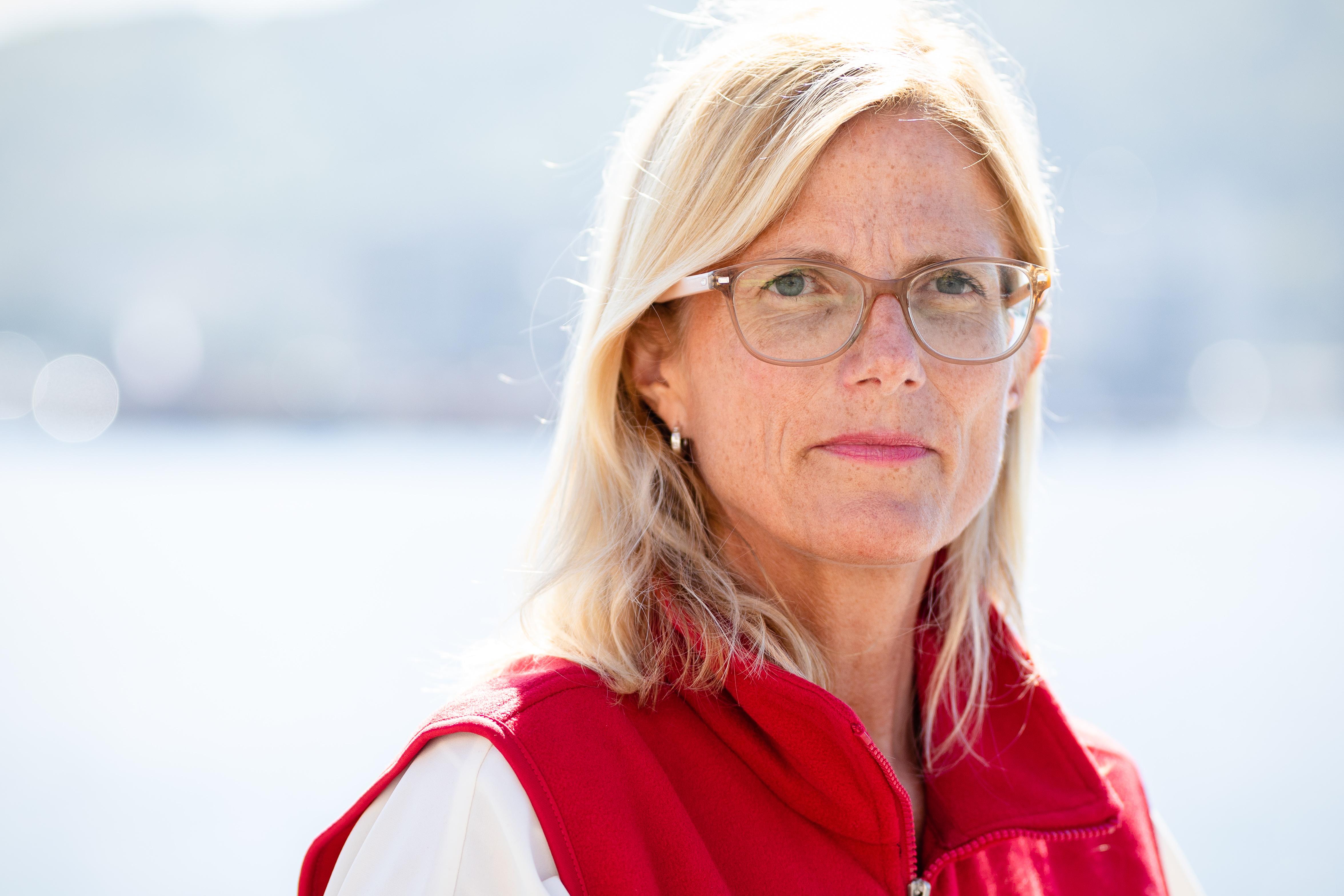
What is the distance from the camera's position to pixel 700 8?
1.57 m

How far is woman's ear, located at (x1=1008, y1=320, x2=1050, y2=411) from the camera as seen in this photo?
4.82 feet

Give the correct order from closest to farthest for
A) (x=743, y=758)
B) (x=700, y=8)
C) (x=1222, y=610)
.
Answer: (x=743, y=758) → (x=700, y=8) → (x=1222, y=610)

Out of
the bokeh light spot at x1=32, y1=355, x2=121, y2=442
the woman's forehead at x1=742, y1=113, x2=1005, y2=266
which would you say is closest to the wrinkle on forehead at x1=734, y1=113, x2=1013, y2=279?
the woman's forehead at x1=742, y1=113, x2=1005, y2=266

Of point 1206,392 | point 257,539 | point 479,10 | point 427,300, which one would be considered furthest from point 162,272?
point 1206,392

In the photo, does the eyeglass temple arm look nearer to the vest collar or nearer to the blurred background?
the blurred background

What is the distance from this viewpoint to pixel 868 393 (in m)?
1.17

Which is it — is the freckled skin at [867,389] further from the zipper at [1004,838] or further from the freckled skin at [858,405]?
the zipper at [1004,838]

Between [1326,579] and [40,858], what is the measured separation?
7143 mm

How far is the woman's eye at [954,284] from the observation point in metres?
1.22

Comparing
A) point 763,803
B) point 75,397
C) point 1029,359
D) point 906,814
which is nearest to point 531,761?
point 763,803

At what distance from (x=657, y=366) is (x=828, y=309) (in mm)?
292

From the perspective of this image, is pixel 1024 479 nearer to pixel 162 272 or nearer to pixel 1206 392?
pixel 1206 392

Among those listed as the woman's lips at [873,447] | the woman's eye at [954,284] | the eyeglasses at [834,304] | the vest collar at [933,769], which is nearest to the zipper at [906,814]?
the vest collar at [933,769]

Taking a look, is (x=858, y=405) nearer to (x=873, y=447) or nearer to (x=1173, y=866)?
(x=873, y=447)
